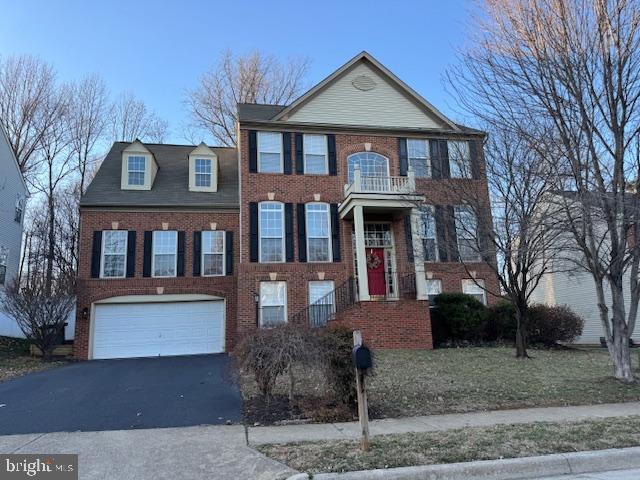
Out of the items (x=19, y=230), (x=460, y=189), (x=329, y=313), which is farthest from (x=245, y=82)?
(x=460, y=189)

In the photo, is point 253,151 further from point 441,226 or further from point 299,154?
point 441,226

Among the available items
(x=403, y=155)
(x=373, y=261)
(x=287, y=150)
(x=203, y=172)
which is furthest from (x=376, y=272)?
(x=203, y=172)

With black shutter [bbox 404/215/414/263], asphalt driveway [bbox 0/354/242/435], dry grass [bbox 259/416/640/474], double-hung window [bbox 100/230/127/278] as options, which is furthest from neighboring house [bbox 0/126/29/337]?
dry grass [bbox 259/416/640/474]

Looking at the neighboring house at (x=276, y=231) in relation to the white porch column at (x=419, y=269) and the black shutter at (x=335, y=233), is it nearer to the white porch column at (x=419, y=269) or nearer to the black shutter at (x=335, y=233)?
the black shutter at (x=335, y=233)

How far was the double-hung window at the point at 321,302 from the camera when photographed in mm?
15930

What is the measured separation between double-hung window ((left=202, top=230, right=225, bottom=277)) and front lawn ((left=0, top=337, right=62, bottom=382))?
227 inches

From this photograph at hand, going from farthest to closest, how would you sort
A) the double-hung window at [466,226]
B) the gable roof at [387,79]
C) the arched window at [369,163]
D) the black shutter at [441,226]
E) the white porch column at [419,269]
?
1. the gable roof at [387,79]
2. the arched window at [369,163]
3. the white porch column at [419,269]
4. the black shutter at [441,226]
5. the double-hung window at [466,226]

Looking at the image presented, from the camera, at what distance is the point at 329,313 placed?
1600 centimetres

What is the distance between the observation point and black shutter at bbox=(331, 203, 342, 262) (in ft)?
55.0

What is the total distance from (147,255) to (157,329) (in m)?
2.78

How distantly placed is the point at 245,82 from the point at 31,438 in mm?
28327

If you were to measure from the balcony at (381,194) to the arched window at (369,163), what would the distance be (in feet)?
4.62

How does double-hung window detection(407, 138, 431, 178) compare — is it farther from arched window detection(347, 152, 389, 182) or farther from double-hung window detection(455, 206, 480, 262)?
double-hung window detection(455, 206, 480, 262)

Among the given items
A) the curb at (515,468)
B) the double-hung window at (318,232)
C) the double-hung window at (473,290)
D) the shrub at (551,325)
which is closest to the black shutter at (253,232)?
the double-hung window at (318,232)
